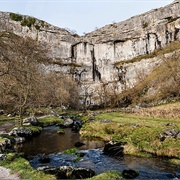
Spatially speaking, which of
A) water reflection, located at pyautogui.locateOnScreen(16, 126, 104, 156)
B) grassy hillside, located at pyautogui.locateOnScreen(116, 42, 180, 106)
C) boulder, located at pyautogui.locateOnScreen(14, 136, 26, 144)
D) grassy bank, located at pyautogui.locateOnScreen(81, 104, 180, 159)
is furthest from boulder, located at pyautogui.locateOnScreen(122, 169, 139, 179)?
grassy hillside, located at pyautogui.locateOnScreen(116, 42, 180, 106)

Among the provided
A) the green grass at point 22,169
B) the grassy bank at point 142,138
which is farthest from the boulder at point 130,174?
the grassy bank at point 142,138

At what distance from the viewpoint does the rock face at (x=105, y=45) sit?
11412 centimetres

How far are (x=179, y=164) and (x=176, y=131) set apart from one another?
523 centimetres

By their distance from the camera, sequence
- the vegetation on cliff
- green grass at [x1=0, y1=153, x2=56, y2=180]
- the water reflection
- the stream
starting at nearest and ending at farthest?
green grass at [x1=0, y1=153, x2=56, y2=180] → the stream → the water reflection → the vegetation on cliff

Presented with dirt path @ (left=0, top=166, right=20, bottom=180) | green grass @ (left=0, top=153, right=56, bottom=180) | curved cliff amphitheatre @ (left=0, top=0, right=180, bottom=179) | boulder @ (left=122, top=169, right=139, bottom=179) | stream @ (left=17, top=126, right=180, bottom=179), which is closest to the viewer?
dirt path @ (left=0, top=166, right=20, bottom=180)

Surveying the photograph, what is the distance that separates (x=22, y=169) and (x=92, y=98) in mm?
103655

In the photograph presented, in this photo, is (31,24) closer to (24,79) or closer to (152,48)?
(152,48)

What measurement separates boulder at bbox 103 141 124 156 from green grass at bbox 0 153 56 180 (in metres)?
8.48

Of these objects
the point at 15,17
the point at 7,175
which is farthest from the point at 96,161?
the point at 15,17

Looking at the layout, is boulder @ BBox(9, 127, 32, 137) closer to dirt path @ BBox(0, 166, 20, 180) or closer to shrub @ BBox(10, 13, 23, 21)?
dirt path @ BBox(0, 166, 20, 180)

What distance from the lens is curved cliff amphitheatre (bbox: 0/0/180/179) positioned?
19297 millimetres

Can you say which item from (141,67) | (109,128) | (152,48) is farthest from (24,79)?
(152,48)

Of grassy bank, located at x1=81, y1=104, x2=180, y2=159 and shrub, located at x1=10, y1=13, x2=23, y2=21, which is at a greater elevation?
shrub, located at x1=10, y1=13, x2=23, y2=21

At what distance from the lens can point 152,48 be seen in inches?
4592
